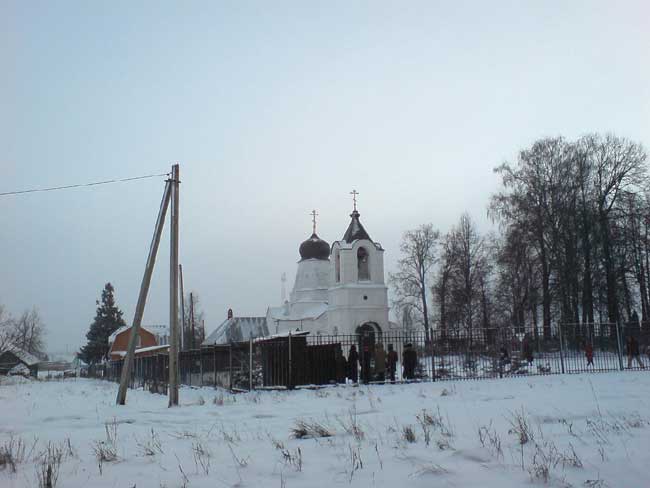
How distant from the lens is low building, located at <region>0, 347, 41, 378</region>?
6375cm

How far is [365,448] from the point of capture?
22.1 feet

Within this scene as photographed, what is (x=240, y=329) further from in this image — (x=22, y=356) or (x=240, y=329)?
(x=22, y=356)

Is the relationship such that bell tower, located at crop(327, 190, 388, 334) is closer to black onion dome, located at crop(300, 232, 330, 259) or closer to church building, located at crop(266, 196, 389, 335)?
church building, located at crop(266, 196, 389, 335)

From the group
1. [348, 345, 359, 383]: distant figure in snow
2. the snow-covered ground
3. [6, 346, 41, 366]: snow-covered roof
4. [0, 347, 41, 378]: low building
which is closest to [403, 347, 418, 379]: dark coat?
[348, 345, 359, 383]: distant figure in snow

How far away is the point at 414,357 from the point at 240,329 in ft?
152

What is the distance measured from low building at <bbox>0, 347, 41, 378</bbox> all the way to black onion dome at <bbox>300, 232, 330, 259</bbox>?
33.5 m

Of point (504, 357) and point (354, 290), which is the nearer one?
point (504, 357)

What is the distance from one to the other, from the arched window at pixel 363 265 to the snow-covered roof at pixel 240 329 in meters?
23.4

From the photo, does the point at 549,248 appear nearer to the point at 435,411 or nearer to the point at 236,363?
the point at 236,363

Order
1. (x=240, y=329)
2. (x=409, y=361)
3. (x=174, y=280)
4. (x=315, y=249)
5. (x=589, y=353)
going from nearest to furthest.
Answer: (x=174, y=280), (x=409, y=361), (x=589, y=353), (x=315, y=249), (x=240, y=329)

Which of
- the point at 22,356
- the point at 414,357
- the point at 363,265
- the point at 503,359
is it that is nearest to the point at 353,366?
the point at 414,357

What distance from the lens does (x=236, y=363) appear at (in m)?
20.3

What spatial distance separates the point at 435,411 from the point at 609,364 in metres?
16.7

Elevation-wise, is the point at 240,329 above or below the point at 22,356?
above
